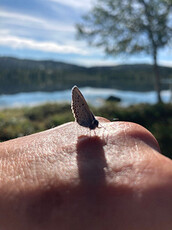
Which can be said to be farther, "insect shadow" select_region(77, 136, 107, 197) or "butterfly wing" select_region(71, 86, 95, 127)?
"butterfly wing" select_region(71, 86, 95, 127)

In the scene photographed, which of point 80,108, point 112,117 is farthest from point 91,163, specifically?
point 112,117

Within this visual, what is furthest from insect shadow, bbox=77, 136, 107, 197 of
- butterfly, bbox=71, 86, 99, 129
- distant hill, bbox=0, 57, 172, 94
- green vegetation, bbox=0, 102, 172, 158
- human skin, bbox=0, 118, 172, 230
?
distant hill, bbox=0, 57, 172, 94

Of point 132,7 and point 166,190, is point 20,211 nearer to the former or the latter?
point 166,190

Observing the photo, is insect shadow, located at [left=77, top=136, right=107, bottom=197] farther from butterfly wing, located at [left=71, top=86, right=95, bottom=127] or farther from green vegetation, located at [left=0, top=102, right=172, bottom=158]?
green vegetation, located at [left=0, top=102, right=172, bottom=158]

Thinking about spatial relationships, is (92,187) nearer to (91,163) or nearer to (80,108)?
(91,163)

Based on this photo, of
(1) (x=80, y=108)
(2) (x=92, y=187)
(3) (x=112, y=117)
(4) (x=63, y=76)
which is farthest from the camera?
(4) (x=63, y=76)

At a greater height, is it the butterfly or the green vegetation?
the butterfly

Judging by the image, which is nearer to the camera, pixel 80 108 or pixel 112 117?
pixel 80 108
